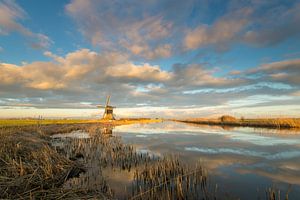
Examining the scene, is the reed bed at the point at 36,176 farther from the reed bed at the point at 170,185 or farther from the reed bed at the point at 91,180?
the reed bed at the point at 170,185

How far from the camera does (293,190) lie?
33.1 ft

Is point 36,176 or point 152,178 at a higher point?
point 36,176

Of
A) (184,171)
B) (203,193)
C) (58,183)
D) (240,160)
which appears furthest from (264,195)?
(58,183)

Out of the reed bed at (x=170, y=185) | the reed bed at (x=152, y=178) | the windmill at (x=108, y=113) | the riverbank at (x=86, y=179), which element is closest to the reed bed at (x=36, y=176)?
the riverbank at (x=86, y=179)

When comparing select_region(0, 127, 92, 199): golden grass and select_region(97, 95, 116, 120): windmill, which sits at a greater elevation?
select_region(97, 95, 116, 120): windmill

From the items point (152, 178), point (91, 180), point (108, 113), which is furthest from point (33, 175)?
point (108, 113)

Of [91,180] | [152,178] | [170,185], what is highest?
[152,178]

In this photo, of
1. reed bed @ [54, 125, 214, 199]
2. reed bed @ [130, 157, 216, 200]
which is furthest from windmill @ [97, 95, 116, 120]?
reed bed @ [130, 157, 216, 200]

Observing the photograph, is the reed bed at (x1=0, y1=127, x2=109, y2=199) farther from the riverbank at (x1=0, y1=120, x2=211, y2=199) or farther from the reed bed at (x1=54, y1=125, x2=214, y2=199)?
the reed bed at (x1=54, y1=125, x2=214, y2=199)

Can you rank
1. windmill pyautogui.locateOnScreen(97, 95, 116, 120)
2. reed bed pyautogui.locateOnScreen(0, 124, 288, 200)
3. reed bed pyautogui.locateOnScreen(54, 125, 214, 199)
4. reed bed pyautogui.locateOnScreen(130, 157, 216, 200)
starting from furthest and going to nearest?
windmill pyautogui.locateOnScreen(97, 95, 116, 120) < reed bed pyautogui.locateOnScreen(54, 125, 214, 199) < reed bed pyautogui.locateOnScreen(130, 157, 216, 200) < reed bed pyautogui.locateOnScreen(0, 124, 288, 200)

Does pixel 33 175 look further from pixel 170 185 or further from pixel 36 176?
pixel 170 185

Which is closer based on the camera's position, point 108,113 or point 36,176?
point 36,176

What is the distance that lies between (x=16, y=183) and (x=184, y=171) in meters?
8.53

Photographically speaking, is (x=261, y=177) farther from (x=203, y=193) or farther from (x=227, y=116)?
(x=227, y=116)
